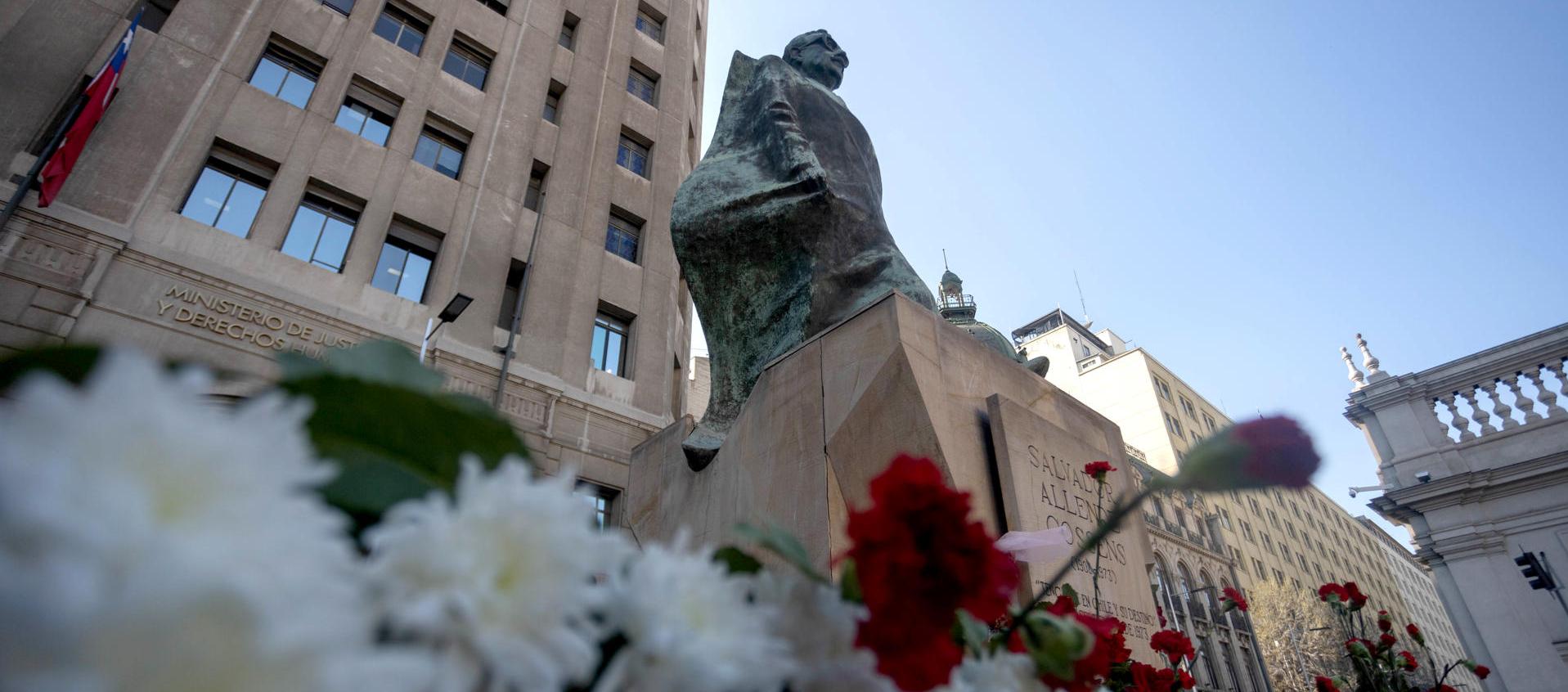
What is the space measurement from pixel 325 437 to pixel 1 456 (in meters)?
0.22

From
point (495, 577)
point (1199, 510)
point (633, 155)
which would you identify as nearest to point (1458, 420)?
point (495, 577)

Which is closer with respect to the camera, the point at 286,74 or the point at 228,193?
the point at 228,193

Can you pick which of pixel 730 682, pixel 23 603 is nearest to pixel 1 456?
pixel 23 603

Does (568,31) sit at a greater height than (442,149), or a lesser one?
greater

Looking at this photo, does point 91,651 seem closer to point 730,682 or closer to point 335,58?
point 730,682

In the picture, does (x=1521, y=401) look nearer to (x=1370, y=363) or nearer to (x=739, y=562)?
(x=1370, y=363)

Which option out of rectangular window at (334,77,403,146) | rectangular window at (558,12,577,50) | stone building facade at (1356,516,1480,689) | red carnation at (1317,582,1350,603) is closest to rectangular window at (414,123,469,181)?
rectangular window at (334,77,403,146)

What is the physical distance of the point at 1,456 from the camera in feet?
0.91

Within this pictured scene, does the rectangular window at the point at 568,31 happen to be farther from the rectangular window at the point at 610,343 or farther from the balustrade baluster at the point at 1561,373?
the balustrade baluster at the point at 1561,373

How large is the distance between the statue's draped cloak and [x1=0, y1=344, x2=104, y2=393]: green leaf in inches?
137

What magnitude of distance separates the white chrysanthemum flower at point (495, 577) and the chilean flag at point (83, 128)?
36.6 feet

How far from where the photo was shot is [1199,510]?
3231 cm

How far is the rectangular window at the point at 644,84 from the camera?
16.7 meters

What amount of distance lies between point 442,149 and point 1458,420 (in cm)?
1595
